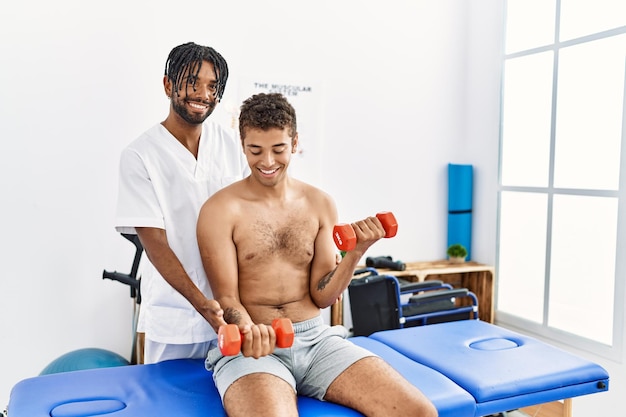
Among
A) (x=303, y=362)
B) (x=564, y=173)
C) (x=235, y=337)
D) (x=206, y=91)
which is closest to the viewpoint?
(x=235, y=337)

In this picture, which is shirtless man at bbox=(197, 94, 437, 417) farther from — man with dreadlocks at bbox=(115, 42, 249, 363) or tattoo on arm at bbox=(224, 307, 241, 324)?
man with dreadlocks at bbox=(115, 42, 249, 363)

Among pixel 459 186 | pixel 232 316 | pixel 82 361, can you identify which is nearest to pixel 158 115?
pixel 82 361

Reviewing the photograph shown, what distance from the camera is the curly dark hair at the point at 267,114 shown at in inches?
64.9

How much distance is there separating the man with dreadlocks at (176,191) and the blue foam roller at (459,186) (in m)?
2.39

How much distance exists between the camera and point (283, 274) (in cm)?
172

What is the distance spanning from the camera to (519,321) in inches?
140

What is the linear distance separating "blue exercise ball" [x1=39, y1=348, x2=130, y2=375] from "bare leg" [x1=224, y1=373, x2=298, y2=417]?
4.64 feet

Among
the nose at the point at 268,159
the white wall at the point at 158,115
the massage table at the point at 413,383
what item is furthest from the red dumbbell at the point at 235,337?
the white wall at the point at 158,115

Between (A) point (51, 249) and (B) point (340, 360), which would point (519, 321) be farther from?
(A) point (51, 249)

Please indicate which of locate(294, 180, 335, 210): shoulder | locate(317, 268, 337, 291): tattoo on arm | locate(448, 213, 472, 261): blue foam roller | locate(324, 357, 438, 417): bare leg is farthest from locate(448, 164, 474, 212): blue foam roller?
locate(324, 357, 438, 417): bare leg

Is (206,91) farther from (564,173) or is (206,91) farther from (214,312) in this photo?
(564,173)

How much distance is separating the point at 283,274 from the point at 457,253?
232cm

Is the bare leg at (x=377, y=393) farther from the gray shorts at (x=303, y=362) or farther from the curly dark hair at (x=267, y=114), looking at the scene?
the curly dark hair at (x=267, y=114)

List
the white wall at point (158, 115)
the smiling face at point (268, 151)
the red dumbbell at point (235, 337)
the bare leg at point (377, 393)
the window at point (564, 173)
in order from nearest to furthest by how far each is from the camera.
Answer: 1. the red dumbbell at point (235, 337)
2. the bare leg at point (377, 393)
3. the smiling face at point (268, 151)
4. the white wall at point (158, 115)
5. the window at point (564, 173)
